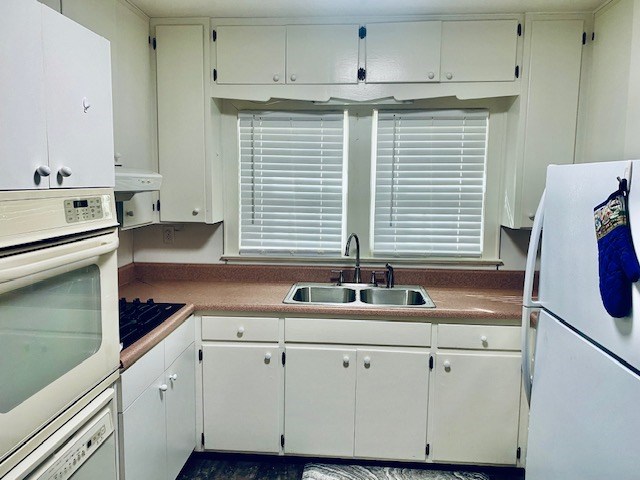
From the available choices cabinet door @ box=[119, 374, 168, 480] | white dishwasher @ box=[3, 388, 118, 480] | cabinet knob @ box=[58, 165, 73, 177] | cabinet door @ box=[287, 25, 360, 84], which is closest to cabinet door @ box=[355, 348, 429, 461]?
cabinet door @ box=[119, 374, 168, 480]

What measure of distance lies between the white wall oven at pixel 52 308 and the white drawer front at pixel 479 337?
4.83 ft

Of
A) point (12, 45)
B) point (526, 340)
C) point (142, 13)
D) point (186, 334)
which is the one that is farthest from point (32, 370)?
point (142, 13)

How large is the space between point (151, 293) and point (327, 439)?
1.20 m

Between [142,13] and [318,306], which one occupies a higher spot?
[142,13]

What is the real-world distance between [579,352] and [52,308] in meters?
1.43

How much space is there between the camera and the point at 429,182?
2717 millimetres

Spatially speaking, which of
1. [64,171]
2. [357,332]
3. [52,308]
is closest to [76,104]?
[64,171]

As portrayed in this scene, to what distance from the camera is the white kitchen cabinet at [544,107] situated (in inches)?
93.1

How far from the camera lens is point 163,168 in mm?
2570

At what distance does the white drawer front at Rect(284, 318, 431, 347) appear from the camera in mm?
2236

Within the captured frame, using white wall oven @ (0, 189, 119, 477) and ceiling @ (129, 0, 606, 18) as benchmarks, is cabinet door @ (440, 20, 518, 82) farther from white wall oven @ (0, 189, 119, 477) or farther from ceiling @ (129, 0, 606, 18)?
white wall oven @ (0, 189, 119, 477)

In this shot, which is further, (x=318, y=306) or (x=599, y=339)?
(x=318, y=306)

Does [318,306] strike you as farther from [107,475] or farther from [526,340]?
[107,475]

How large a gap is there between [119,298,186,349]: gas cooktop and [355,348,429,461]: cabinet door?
3.09 feet
